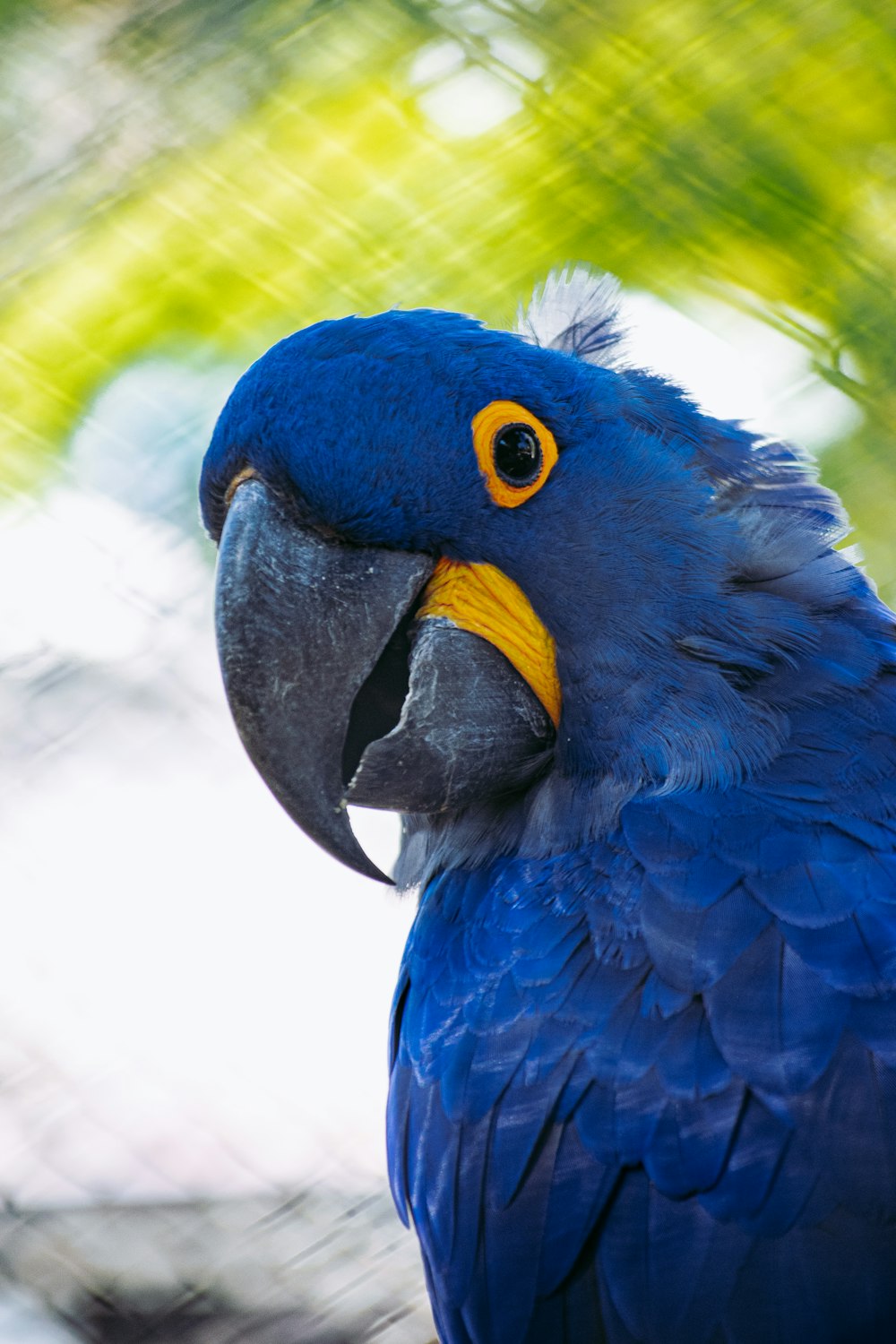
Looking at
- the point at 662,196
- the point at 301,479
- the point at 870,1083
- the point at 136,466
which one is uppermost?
the point at 662,196

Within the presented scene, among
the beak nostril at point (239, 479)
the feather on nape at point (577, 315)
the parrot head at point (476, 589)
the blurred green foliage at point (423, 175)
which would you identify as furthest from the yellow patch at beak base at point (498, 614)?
the blurred green foliage at point (423, 175)

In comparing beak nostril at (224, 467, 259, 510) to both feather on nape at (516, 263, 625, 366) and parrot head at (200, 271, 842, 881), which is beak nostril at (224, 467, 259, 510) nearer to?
parrot head at (200, 271, 842, 881)

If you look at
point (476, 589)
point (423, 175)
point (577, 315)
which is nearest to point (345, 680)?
point (476, 589)

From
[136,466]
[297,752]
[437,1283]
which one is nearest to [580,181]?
[136,466]

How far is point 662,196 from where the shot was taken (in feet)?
5.51

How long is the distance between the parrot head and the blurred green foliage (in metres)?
0.77

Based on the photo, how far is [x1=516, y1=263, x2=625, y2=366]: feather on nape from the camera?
3.64 feet

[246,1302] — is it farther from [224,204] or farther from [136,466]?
[224,204]

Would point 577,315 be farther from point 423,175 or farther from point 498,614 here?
point 423,175

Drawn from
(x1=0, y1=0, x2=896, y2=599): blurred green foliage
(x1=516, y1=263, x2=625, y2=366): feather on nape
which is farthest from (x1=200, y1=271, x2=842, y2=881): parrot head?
(x1=0, y1=0, x2=896, y2=599): blurred green foliage

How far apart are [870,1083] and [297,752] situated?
0.42m

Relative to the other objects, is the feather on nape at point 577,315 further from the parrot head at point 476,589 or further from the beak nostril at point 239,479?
the beak nostril at point 239,479

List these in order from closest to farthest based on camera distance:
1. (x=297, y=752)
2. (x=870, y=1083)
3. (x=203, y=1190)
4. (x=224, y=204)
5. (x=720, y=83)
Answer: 1. (x=870, y=1083)
2. (x=297, y=752)
3. (x=720, y=83)
4. (x=224, y=204)
5. (x=203, y=1190)

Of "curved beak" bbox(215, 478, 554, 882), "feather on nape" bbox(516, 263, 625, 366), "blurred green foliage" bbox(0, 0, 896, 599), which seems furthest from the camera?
"blurred green foliage" bbox(0, 0, 896, 599)
